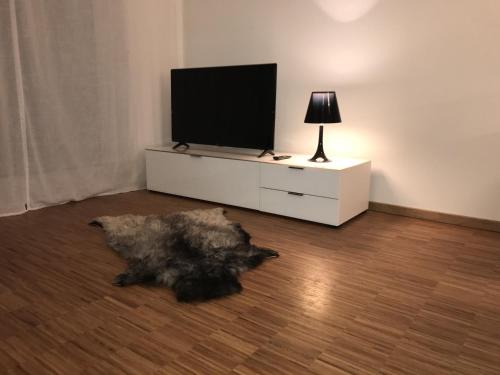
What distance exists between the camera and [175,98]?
13.2 ft

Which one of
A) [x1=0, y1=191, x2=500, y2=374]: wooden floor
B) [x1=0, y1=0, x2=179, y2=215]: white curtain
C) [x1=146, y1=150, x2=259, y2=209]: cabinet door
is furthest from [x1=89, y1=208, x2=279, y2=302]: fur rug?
[x1=0, y1=0, x2=179, y2=215]: white curtain

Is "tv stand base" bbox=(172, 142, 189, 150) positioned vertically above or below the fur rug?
above

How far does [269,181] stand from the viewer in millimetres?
3299

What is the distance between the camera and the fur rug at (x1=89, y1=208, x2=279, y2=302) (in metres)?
2.06

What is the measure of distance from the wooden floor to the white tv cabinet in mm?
325

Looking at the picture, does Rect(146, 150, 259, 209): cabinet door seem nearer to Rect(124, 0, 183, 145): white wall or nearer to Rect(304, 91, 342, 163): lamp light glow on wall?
Rect(124, 0, 183, 145): white wall

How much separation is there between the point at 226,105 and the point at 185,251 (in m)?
1.66

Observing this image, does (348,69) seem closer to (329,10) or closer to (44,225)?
(329,10)

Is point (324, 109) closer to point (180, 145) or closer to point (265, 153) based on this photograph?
point (265, 153)

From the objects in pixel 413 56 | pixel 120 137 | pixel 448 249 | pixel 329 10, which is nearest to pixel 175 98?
pixel 120 137

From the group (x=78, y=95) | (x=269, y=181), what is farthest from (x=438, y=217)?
(x=78, y=95)

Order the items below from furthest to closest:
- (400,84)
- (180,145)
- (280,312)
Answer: (180,145) → (400,84) → (280,312)

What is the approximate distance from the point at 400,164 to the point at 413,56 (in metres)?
0.82

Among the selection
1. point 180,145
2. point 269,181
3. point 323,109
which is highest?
point 323,109
